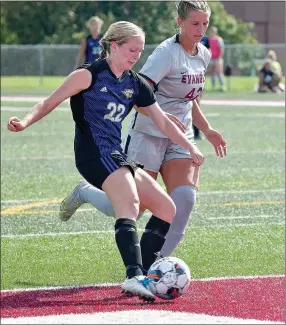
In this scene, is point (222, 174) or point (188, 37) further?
point (222, 174)

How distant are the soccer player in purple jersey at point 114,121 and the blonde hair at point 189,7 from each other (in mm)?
777

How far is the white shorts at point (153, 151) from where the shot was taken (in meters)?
8.25

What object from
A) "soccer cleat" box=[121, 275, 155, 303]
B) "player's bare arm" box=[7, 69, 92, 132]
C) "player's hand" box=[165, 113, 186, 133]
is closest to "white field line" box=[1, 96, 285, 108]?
"player's hand" box=[165, 113, 186, 133]

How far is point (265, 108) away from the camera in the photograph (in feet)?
99.3

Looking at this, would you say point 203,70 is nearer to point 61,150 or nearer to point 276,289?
point 276,289

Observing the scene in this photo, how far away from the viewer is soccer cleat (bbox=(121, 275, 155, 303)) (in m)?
6.87

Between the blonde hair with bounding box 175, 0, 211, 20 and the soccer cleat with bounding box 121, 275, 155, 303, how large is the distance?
2125 mm

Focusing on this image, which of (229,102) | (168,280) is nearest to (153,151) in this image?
(168,280)

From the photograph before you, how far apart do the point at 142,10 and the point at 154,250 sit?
43628mm

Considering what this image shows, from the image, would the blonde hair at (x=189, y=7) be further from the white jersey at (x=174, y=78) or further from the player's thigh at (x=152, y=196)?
the player's thigh at (x=152, y=196)

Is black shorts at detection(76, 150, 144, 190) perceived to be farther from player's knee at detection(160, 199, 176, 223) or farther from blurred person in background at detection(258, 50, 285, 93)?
blurred person in background at detection(258, 50, 285, 93)

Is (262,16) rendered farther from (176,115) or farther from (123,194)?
(123,194)

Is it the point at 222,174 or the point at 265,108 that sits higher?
the point at 222,174

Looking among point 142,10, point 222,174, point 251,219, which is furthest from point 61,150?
point 142,10
